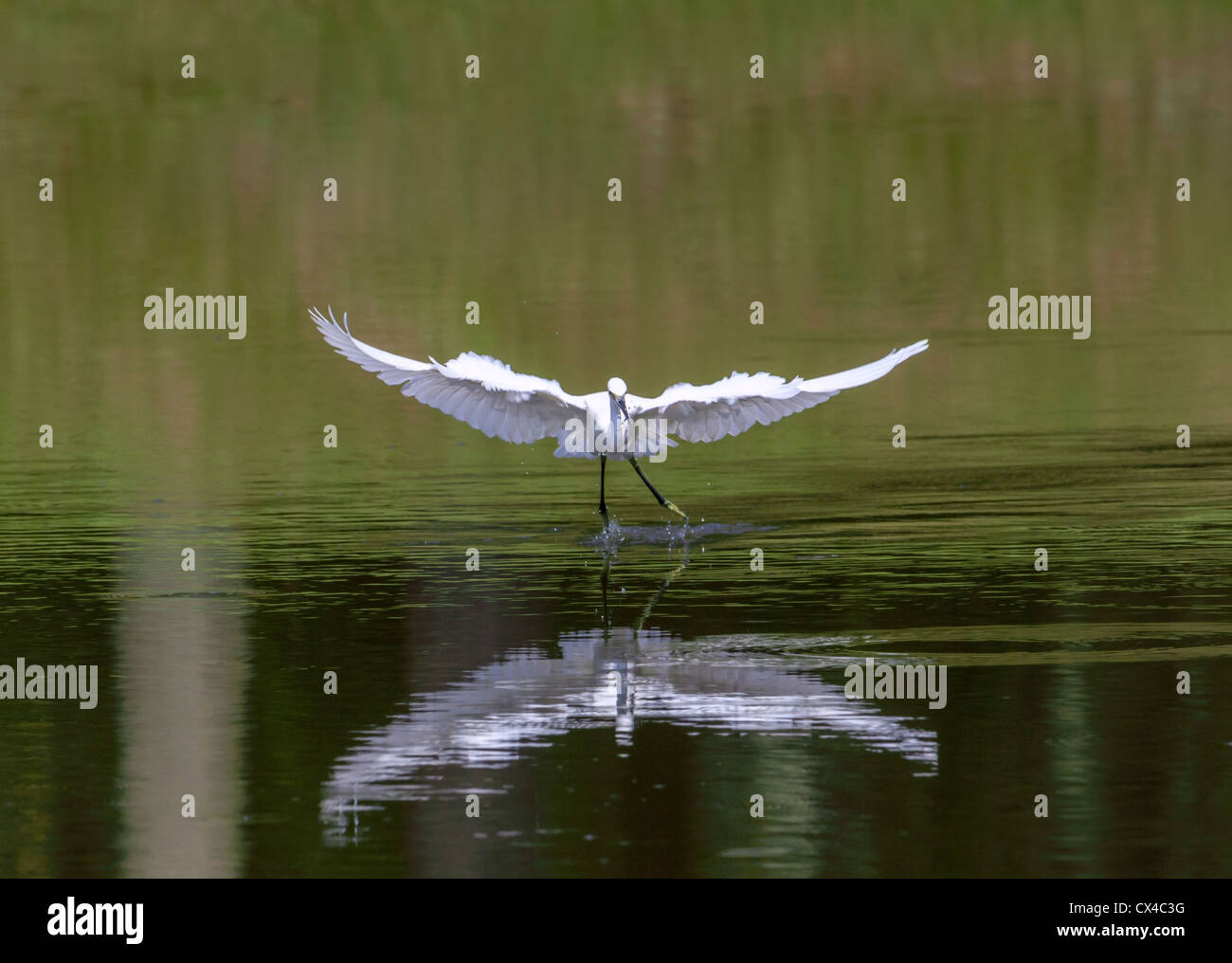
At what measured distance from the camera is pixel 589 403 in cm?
2086

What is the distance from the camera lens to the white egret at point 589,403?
66.2 ft

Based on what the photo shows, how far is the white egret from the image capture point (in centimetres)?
2017

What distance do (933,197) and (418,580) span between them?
35.5 m

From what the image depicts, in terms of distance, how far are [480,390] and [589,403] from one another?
93 centimetres

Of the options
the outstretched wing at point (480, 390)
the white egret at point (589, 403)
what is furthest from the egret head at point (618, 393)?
the outstretched wing at point (480, 390)

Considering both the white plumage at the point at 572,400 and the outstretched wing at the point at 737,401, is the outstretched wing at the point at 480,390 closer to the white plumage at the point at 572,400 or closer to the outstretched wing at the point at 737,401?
the white plumage at the point at 572,400

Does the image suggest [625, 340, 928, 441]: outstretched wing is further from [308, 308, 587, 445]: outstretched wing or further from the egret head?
[308, 308, 587, 445]: outstretched wing

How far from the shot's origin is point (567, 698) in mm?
14086

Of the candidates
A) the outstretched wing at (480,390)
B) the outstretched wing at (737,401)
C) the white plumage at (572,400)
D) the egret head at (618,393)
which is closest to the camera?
the outstretched wing at (737,401)

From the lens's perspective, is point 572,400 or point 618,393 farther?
point 572,400

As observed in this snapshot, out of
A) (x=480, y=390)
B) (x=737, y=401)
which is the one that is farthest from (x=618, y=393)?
(x=480, y=390)

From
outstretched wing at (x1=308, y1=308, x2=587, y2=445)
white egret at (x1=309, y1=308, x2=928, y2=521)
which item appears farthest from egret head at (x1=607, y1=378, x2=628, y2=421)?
outstretched wing at (x1=308, y1=308, x2=587, y2=445)

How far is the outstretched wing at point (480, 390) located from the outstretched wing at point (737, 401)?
2.45ft

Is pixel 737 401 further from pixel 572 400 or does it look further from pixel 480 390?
pixel 480 390
